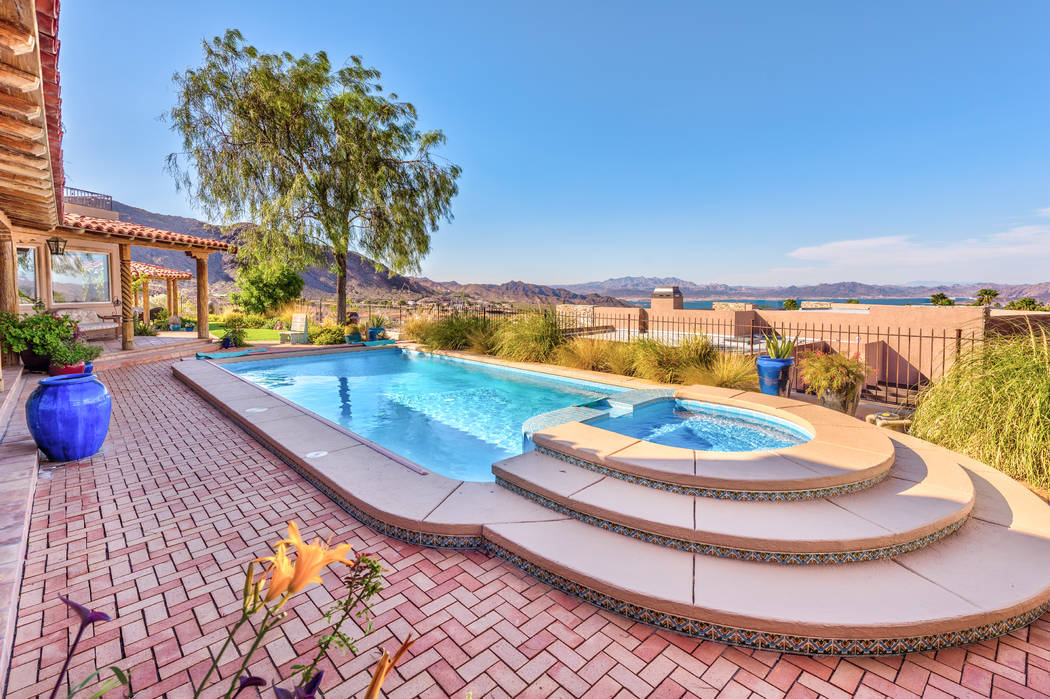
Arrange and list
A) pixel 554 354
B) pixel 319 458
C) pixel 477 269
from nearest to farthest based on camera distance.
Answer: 1. pixel 319 458
2. pixel 554 354
3. pixel 477 269

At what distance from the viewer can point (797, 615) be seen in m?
2.16

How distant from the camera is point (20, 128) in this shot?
3105 millimetres

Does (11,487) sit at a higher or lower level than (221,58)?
A: lower

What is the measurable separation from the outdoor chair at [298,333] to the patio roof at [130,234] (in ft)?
8.79

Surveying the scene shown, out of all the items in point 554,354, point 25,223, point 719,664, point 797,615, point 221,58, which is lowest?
point 719,664

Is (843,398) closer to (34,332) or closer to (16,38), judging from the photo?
(16,38)

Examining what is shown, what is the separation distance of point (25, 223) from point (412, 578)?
33.1 ft

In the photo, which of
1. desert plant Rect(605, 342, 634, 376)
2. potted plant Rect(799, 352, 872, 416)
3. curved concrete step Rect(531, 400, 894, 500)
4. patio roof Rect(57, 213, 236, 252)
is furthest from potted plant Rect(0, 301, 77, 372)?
potted plant Rect(799, 352, 872, 416)

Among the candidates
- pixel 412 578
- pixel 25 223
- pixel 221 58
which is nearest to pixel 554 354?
pixel 412 578

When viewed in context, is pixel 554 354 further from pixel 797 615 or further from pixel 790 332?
pixel 790 332

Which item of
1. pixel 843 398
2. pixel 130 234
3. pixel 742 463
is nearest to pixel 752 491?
pixel 742 463

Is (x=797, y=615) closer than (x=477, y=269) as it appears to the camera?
Yes

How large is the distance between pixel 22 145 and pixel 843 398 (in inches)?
342

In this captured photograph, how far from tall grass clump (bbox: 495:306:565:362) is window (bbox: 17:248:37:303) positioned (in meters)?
10.8
